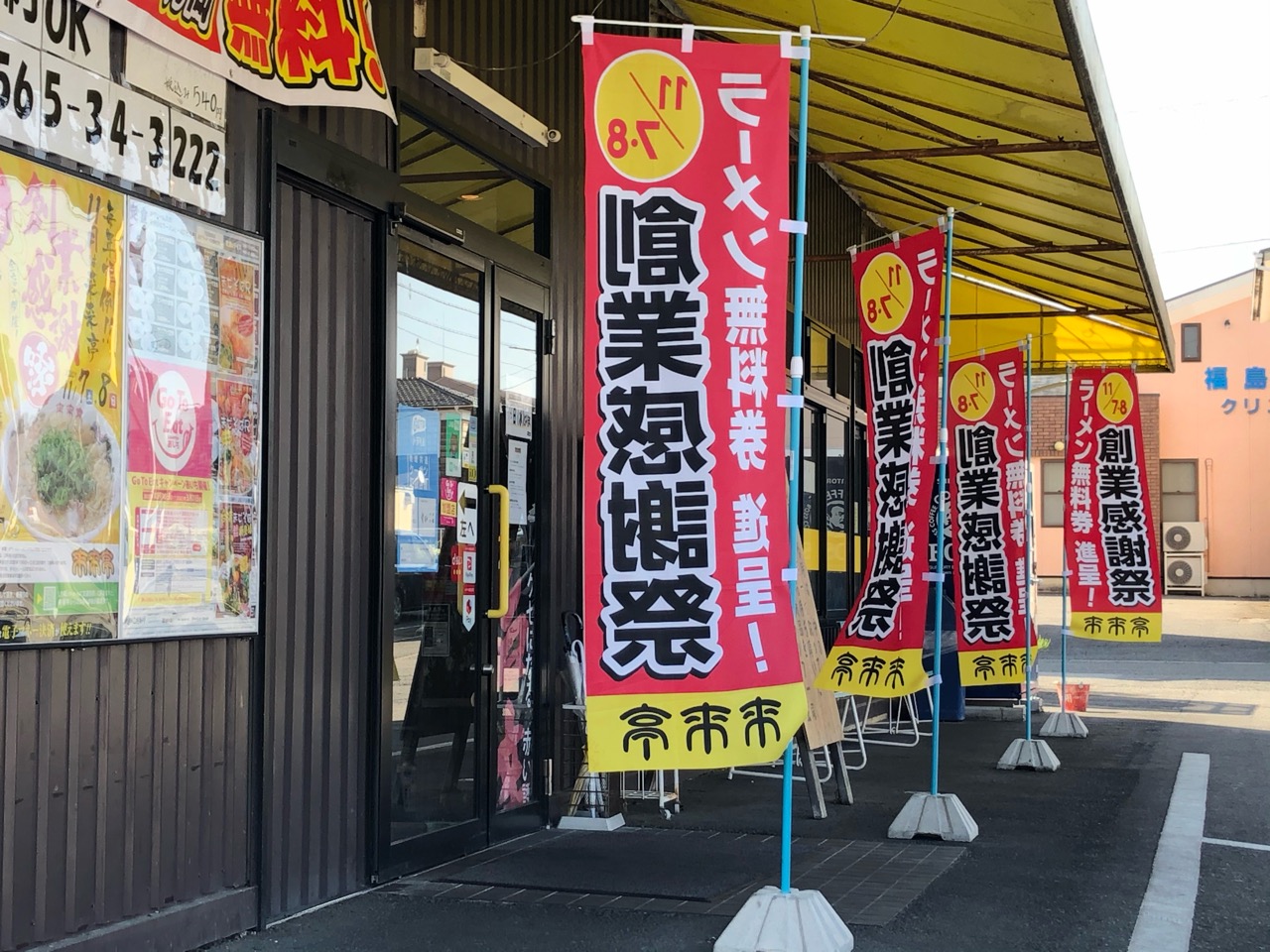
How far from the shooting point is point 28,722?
13.3ft

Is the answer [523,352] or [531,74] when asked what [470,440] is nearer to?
[523,352]

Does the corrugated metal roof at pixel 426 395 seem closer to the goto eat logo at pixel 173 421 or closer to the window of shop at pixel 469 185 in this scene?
the window of shop at pixel 469 185

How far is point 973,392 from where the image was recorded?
1073cm

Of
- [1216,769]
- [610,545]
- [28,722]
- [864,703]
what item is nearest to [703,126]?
[610,545]

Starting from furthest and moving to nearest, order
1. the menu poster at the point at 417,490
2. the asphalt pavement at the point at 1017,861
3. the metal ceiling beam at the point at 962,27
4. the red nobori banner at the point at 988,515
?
the red nobori banner at the point at 988,515 → the metal ceiling beam at the point at 962,27 → the menu poster at the point at 417,490 → the asphalt pavement at the point at 1017,861

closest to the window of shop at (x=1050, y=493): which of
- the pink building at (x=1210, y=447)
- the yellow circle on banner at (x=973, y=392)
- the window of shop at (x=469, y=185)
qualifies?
the pink building at (x=1210, y=447)

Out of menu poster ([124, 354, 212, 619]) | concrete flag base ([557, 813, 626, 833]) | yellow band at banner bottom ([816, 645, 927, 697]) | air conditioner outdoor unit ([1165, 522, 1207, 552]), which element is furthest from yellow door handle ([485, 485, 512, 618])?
air conditioner outdoor unit ([1165, 522, 1207, 552])

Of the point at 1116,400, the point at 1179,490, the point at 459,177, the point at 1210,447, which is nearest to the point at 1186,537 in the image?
the point at 1179,490

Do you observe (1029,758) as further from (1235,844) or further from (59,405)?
(59,405)

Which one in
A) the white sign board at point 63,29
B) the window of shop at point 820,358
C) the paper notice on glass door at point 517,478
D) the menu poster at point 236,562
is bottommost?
the menu poster at point 236,562

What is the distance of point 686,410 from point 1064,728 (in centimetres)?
889

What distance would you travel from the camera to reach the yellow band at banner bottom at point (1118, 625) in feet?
37.1

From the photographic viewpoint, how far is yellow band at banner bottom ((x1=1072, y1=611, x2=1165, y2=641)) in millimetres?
11297

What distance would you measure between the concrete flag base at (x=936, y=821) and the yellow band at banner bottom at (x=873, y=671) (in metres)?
0.72
